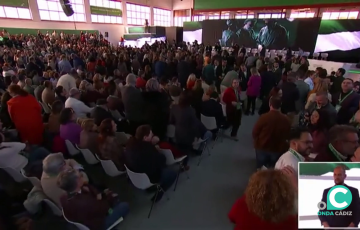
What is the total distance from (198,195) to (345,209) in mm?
1931

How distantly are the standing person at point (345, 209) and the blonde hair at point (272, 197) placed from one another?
143 mm

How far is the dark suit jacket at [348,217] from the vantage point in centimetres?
97

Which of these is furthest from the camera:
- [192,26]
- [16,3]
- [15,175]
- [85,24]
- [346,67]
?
[85,24]

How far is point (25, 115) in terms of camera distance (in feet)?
9.84

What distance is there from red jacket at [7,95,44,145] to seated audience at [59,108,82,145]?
0.59 metres

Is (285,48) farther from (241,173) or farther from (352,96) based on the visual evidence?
(241,173)

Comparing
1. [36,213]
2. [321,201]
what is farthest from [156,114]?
[321,201]

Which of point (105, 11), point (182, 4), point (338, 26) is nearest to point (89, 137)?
point (338, 26)

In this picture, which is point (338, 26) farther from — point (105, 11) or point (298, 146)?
point (105, 11)

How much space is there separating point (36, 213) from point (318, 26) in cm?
1304

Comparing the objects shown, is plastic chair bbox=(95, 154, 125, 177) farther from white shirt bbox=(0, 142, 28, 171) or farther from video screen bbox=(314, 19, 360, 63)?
video screen bbox=(314, 19, 360, 63)

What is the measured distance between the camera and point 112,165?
236cm

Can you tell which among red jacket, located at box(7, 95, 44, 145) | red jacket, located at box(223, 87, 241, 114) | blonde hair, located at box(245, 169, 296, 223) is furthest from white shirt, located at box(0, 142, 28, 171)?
red jacket, located at box(223, 87, 241, 114)
